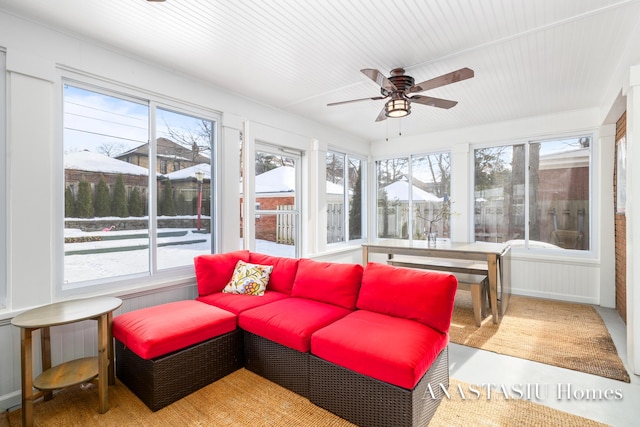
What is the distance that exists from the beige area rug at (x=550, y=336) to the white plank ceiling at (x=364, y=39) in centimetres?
248

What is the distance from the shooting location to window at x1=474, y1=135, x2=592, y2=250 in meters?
4.37

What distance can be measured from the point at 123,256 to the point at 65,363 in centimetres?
88

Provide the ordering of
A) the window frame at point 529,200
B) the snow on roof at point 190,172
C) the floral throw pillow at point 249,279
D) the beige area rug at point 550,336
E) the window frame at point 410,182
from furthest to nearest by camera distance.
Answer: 1. the window frame at point 410,182
2. the window frame at point 529,200
3. the snow on roof at point 190,172
4. the floral throw pillow at point 249,279
5. the beige area rug at point 550,336

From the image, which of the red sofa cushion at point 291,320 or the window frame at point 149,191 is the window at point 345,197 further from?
the red sofa cushion at point 291,320

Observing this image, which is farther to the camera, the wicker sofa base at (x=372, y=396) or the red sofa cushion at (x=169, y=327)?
the red sofa cushion at (x=169, y=327)

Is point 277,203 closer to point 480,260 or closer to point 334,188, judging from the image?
point 334,188

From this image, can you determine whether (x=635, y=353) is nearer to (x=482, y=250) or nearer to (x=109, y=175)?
(x=482, y=250)

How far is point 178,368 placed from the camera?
2.11 meters

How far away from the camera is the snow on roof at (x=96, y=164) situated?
8.13ft

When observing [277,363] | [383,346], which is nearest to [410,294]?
[383,346]

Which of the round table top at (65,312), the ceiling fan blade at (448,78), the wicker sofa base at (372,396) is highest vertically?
the ceiling fan blade at (448,78)

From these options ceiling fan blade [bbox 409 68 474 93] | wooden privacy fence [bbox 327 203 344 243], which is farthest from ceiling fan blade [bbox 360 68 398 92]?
wooden privacy fence [bbox 327 203 344 243]

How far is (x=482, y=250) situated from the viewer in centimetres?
348

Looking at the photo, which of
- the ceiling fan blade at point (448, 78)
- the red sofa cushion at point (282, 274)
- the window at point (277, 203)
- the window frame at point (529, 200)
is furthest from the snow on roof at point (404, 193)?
the red sofa cushion at point (282, 274)
